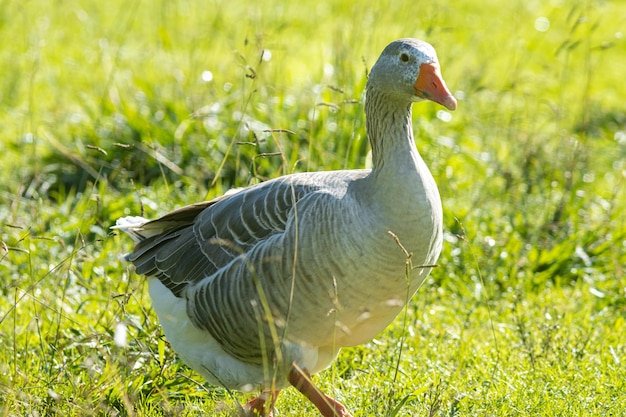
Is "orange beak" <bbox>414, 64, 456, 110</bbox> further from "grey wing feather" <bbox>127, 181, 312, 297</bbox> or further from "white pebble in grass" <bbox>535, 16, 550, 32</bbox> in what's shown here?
"white pebble in grass" <bbox>535, 16, 550, 32</bbox>

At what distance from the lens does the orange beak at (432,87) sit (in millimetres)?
3398

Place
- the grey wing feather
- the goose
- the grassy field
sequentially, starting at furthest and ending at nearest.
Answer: the grassy field
the grey wing feather
the goose

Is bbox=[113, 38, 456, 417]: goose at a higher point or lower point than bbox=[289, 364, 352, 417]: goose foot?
higher

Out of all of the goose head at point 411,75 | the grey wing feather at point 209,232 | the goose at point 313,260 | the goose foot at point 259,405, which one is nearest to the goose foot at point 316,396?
the goose at point 313,260

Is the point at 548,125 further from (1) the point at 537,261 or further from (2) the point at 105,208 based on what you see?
(2) the point at 105,208

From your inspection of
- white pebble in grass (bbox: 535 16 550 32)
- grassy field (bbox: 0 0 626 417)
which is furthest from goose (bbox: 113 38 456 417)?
white pebble in grass (bbox: 535 16 550 32)

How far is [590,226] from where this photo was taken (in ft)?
18.8

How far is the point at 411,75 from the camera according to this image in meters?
3.47

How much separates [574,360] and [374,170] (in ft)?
4.80

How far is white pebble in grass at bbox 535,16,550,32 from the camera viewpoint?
9.32 meters

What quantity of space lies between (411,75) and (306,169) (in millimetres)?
1879

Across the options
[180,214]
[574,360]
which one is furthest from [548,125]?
[180,214]

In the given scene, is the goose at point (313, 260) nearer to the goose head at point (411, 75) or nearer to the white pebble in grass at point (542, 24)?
the goose head at point (411, 75)

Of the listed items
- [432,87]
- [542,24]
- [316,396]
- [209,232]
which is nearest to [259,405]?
[316,396]
